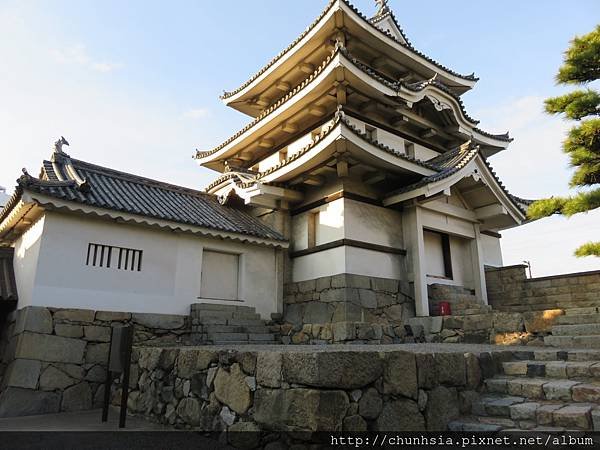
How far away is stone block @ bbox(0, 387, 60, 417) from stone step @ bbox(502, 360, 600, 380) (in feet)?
22.5

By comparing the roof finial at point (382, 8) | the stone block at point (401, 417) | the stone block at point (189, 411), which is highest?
the roof finial at point (382, 8)

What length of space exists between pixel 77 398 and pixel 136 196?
4.45 meters

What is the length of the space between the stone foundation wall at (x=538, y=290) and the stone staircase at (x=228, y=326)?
21.5 feet

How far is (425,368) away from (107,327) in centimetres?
608

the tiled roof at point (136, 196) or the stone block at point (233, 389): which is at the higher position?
the tiled roof at point (136, 196)

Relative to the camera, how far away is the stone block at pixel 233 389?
3.96 m

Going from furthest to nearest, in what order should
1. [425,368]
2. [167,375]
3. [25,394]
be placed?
[25,394], [167,375], [425,368]

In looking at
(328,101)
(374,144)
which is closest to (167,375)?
(374,144)

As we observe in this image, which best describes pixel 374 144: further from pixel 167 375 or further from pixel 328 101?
pixel 167 375

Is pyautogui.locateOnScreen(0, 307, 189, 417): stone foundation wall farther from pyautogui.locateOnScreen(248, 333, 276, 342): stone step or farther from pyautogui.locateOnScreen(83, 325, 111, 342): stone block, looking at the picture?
pyautogui.locateOnScreen(248, 333, 276, 342): stone step

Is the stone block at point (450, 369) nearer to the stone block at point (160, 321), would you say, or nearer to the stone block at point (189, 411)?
the stone block at point (189, 411)

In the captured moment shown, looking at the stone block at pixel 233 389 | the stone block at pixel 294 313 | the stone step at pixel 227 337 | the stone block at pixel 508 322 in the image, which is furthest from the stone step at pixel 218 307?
the stone block at pixel 508 322

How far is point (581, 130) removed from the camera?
6832mm

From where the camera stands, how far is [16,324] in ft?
24.5
